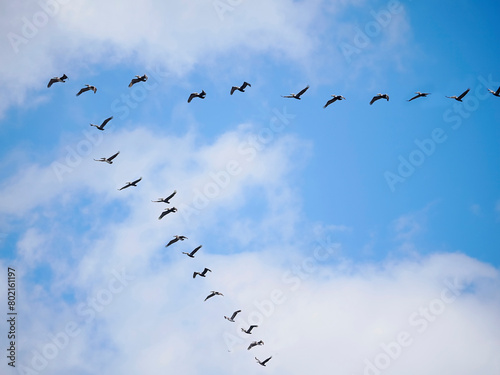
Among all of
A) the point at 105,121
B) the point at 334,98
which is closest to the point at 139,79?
the point at 105,121

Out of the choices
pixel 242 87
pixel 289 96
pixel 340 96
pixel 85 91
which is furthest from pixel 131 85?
pixel 340 96

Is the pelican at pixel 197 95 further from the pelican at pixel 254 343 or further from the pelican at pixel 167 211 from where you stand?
the pelican at pixel 254 343

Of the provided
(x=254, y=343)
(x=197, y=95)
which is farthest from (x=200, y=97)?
(x=254, y=343)

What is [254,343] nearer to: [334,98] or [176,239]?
[176,239]

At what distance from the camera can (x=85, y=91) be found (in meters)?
71.7

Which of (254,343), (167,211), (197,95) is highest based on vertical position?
(197,95)

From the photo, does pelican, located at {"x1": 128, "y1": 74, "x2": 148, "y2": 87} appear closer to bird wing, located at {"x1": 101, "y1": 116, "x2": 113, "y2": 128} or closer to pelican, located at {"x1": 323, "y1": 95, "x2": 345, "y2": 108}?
bird wing, located at {"x1": 101, "y1": 116, "x2": 113, "y2": 128}

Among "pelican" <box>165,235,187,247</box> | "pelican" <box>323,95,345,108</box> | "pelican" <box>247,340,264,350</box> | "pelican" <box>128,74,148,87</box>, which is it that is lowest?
"pelican" <box>247,340,264,350</box>

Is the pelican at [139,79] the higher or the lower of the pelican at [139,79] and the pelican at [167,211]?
the higher

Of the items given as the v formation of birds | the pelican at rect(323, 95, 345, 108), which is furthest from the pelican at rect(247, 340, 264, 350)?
the pelican at rect(323, 95, 345, 108)

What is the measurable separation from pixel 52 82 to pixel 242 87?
19854 mm

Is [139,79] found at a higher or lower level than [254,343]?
higher

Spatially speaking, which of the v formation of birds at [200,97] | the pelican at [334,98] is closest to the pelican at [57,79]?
the v formation of birds at [200,97]

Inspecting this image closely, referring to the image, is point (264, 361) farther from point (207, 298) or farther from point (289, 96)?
point (289, 96)
